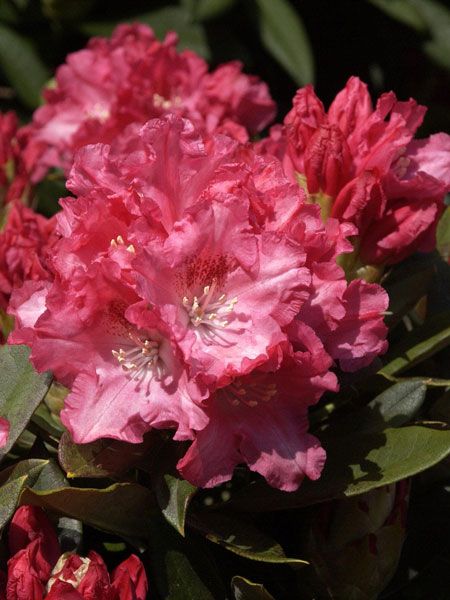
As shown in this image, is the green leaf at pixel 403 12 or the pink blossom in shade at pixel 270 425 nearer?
the pink blossom in shade at pixel 270 425

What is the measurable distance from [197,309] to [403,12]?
1238mm

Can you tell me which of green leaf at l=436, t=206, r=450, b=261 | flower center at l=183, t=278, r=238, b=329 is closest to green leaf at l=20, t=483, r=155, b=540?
flower center at l=183, t=278, r=238, b=329

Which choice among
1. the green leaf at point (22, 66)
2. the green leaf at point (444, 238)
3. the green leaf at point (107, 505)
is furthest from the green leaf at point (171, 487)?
the green leaf at point (22, 66)

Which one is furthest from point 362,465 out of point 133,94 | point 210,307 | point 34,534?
point 133,94

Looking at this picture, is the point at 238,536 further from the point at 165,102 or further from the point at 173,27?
the point at 173,27

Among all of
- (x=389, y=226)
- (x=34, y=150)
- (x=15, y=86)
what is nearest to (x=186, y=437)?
(x=389, y=226)

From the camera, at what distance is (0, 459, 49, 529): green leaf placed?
86cm

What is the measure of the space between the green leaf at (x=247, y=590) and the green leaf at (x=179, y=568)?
5cm

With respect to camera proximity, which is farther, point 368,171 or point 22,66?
point 22,66

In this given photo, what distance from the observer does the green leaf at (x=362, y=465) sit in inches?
36.4

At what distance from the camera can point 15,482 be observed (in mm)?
870

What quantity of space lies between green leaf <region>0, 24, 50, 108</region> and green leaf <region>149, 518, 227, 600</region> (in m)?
1.28

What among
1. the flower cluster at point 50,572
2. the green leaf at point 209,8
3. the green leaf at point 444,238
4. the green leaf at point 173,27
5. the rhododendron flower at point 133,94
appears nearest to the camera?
the flower cluster at point 50,572

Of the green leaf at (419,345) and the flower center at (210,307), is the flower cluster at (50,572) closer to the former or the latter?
the flower center at (210,307)
